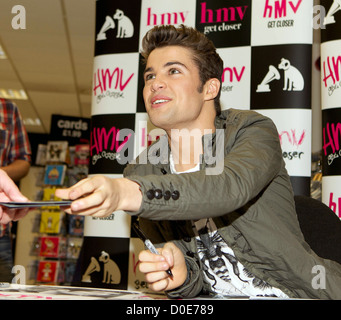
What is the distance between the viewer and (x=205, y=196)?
3.36 ft

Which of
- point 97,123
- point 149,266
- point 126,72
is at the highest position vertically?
point 126,72

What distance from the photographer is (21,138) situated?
7.89 feet

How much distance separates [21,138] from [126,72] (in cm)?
86

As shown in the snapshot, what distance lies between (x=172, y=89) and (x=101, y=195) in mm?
994

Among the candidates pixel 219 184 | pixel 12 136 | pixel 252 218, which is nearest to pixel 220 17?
pixel 12 136

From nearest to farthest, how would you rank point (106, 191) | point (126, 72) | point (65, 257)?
point (106, 191)
point (126, 72)
point (65, 257)

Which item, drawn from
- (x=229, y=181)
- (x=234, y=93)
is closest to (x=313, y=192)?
(x=234, y=93)

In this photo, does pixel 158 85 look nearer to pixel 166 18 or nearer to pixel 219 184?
pixel 219 184

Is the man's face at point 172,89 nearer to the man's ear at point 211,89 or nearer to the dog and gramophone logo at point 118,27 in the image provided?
the man's ear at point 211,89

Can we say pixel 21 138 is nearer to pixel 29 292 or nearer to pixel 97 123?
pixel 97 123

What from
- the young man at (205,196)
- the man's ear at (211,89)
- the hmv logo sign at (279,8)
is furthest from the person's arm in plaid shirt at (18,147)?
the hmv logo sign at (279,8)

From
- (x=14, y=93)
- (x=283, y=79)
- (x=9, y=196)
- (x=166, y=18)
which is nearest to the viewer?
(x=9, y=196)

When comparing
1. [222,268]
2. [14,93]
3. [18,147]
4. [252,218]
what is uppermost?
[14,93]

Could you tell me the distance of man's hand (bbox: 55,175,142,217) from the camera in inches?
31.4
